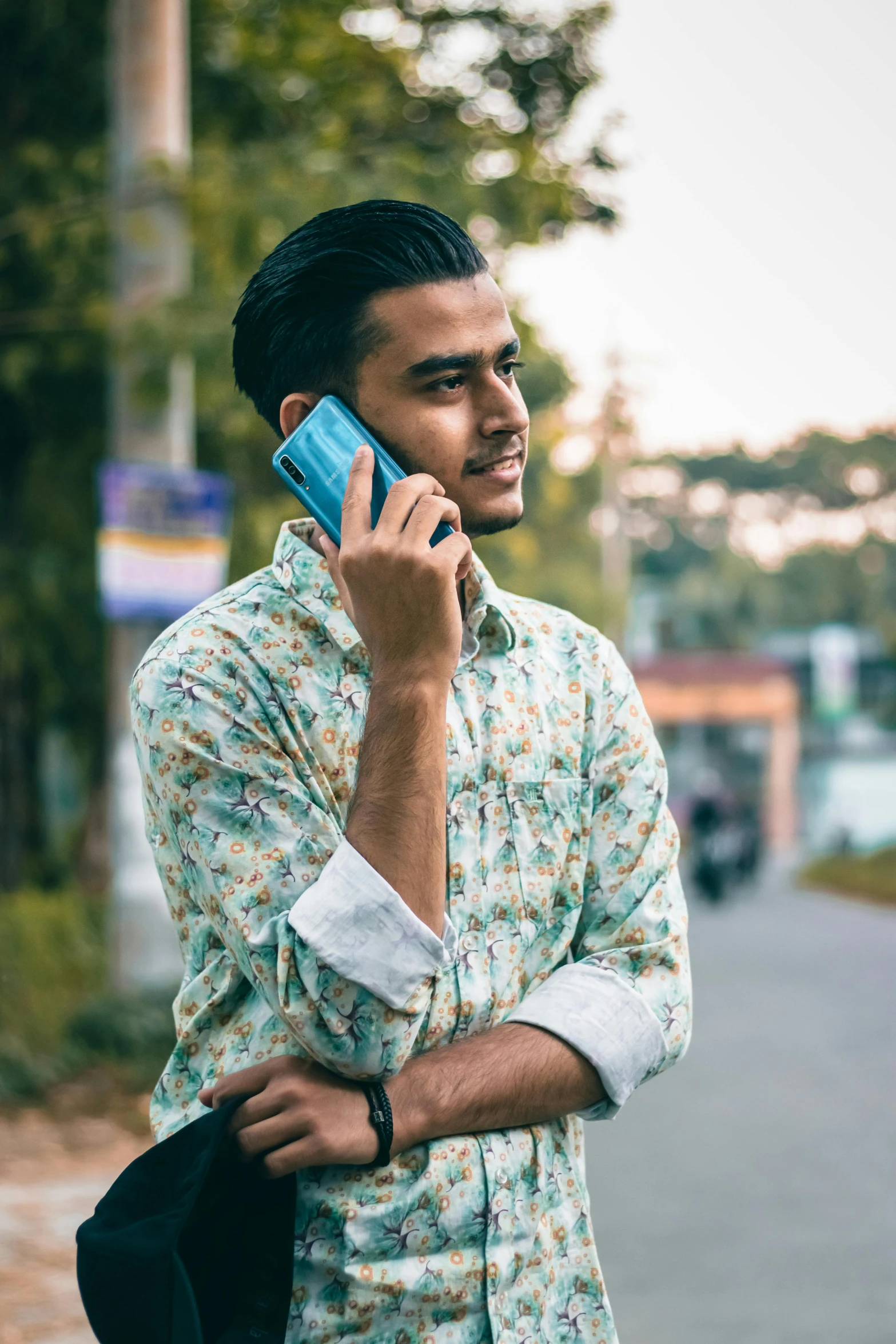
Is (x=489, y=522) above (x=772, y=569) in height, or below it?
below

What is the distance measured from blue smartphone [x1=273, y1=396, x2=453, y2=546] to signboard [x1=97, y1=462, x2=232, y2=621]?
5.36 m

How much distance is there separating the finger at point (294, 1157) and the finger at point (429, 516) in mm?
602

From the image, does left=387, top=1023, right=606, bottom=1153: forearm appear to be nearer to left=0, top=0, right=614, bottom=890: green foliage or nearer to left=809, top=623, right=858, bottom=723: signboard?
left=0, top=0, right=614, bottom=890: green foliage

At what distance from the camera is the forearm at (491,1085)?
161 cm

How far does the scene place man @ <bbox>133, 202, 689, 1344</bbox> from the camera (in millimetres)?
1565

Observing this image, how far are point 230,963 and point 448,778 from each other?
1.01 feet

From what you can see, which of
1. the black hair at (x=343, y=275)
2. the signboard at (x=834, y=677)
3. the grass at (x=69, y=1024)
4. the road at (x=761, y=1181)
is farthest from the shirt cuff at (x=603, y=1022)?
the signboard at (x=834, y=677)

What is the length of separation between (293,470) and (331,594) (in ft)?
0.49

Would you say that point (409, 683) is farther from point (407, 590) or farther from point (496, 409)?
point (496, 409)

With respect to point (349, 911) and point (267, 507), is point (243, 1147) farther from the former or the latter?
point (267, 507)

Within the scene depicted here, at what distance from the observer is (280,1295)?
156 cm

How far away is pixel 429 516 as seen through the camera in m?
1.63

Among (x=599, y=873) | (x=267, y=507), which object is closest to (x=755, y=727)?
(x=267, y=507)

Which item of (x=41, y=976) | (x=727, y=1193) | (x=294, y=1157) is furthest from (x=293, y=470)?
(x=41, y=976)
